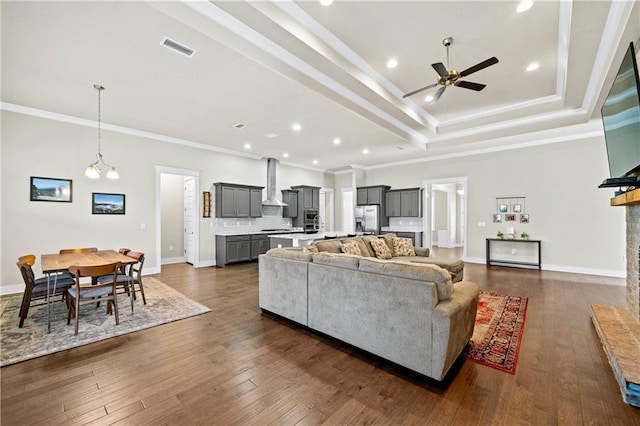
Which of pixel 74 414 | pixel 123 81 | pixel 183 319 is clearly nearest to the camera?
pixel 74 414

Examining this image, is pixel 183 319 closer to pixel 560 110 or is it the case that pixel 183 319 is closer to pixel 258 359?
pixel 258 359

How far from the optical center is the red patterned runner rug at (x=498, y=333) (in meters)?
2.58

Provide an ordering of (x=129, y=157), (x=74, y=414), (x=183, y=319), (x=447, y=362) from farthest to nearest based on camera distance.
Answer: (x=129, y=157) < (x=183, y=319) < (x=447, y=362) < (x=74, y=414)

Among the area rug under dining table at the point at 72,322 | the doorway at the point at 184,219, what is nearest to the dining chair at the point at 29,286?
the area rug under dining table at the point at 72,322

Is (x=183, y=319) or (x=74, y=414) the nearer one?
(x=74, y=414)

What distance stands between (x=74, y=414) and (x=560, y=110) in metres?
8.10

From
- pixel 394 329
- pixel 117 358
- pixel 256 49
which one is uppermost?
pixel 256 49

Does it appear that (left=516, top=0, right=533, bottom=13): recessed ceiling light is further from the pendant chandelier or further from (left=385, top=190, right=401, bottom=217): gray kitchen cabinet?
(left=385, top=190, right=401, bottom=217): gray kitchen cabinet

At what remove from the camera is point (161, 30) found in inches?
115

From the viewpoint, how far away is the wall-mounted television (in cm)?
238

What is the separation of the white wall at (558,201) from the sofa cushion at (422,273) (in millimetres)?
6267

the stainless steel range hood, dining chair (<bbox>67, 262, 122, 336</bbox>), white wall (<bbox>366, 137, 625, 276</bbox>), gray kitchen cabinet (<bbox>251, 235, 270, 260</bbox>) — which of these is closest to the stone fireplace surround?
white wall (<bbox>366, 137, 625, 276</bbox>)

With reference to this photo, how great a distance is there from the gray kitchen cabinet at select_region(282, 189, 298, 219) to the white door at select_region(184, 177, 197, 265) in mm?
3009

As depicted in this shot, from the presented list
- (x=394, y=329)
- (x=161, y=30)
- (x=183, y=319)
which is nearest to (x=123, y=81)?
(x=161, y=30)
